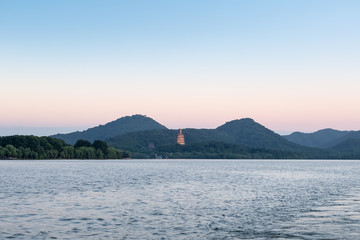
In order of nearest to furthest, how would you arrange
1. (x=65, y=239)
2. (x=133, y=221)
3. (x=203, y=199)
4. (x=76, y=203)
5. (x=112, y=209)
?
(x=65, y=239) → (x=133, y=221) → (x=112, y=209) → (x=76, y=203) → (x=203, y=199)

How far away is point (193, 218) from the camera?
48.7 metres

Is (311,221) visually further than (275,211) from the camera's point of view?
No

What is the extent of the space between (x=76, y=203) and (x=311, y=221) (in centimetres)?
3205

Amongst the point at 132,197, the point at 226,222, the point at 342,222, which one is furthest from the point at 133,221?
the point at 132,197

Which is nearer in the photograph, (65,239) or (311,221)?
(65,239)

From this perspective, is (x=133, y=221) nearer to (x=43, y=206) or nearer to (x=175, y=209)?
(x=175, y=209)

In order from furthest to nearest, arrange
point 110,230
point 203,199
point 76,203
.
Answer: point 203,199 < point 76,203 < point 110,230

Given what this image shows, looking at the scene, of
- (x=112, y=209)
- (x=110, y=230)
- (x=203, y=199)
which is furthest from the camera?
(x=203, y=199)

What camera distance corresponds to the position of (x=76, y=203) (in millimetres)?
61562

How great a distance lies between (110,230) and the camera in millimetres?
40188

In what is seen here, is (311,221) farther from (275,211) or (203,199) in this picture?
(203,199)

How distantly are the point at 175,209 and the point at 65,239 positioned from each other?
74.5ft

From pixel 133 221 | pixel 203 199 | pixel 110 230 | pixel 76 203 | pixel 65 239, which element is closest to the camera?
pixel 65 239

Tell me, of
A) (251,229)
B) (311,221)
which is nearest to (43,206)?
(251,229)
